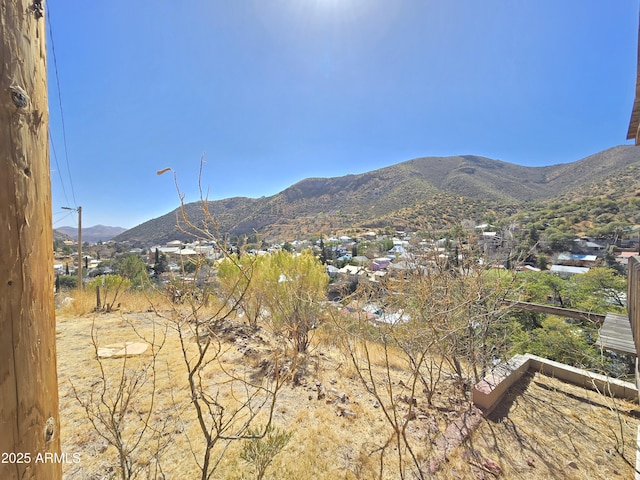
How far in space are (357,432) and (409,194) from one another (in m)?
36.5

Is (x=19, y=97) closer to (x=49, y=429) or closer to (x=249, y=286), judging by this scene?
(x=49, y=429)

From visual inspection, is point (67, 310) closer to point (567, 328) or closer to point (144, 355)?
point (144, 355)

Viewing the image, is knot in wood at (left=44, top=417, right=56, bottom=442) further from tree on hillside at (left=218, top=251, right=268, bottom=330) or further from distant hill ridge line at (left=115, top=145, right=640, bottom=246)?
distant hill ridge line at (left=115, top=145, right=640, bottom=246)

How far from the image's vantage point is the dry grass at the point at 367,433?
2172 mm

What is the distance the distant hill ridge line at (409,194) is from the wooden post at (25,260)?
79.7 feet

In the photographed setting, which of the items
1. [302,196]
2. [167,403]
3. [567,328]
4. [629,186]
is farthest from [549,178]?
[167,403]

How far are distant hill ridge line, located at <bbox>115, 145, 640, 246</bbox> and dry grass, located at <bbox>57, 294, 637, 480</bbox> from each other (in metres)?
21.7

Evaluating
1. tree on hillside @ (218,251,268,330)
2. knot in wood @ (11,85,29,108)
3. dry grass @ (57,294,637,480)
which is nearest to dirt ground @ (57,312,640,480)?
dry grass @ (57,294,637,480)

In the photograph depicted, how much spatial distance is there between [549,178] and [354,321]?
160 feet

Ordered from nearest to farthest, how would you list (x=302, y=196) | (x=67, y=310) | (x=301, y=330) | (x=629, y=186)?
(x=301, y=330) → (x=67, y=310) → (x=629, y=186) → (x=302, y=196)

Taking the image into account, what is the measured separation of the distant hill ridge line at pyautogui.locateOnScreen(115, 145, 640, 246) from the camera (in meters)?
29.1

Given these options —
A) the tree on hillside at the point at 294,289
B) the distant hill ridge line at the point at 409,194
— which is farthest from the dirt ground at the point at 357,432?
the distant hill ridge line at the point at 409,194

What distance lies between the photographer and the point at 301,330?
15.7 feet

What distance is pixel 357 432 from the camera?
8.83 ft
